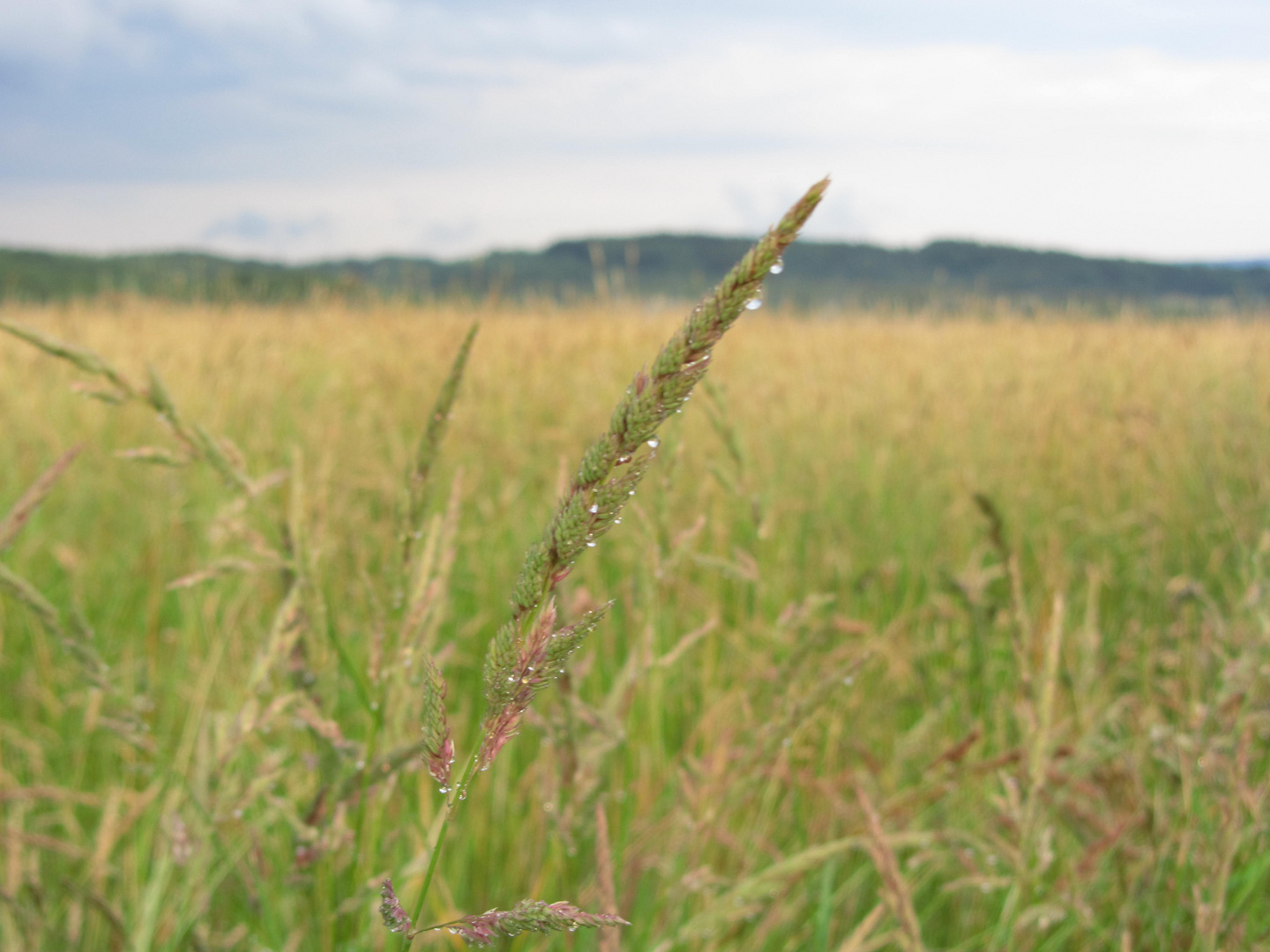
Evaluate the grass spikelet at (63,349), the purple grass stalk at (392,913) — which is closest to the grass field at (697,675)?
the grass spikelet at (63,349)

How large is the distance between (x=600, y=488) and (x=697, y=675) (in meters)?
1.79

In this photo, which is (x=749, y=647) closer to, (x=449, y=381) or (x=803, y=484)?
(x=803, y=484)

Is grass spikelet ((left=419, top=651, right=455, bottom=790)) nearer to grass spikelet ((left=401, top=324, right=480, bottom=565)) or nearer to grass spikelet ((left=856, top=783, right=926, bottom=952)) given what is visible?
grass spikelet ((left=401, top=324, right=480, bottom=565))

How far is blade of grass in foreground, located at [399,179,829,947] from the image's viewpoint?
32 cm

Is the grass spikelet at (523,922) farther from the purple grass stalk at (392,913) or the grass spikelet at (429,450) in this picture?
the grass spikelet at (429,450)

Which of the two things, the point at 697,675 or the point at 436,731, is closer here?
the point at 436,731

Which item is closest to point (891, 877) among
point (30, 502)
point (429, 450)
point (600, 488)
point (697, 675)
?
point (429, 450)

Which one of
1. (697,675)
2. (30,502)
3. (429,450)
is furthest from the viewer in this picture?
(697,675)

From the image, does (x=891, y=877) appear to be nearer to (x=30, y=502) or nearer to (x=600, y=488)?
(x=600, y=488)

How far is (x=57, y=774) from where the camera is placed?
1904 millimetres

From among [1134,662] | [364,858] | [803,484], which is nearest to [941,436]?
[803,484]

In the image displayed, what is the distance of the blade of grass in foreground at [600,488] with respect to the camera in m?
0.32

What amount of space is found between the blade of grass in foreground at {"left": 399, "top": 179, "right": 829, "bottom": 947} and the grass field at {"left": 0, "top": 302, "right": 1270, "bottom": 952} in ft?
1.54

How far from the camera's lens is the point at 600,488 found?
1.09ft
